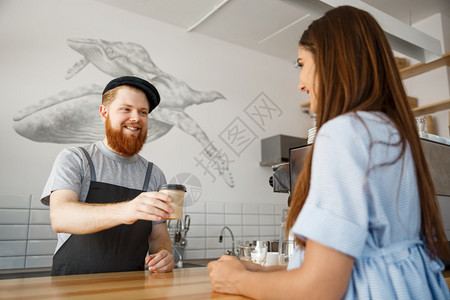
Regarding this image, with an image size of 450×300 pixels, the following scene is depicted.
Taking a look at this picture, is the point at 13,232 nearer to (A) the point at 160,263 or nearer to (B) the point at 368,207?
(A) the point at 160,263

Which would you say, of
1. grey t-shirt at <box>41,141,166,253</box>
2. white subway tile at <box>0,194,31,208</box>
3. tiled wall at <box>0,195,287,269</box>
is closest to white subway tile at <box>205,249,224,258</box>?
tiled wall at <box>0,195,287,269</box>

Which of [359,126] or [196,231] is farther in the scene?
[196,231]

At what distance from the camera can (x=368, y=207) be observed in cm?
69

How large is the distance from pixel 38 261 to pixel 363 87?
284 cm

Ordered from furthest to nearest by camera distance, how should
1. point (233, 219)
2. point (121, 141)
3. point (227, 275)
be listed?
1. point (233, 219)
2. point (121, 141)
3. point (227, 275)

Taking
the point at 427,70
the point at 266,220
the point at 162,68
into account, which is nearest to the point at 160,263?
the point at 162,68

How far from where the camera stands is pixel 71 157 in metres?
1.73

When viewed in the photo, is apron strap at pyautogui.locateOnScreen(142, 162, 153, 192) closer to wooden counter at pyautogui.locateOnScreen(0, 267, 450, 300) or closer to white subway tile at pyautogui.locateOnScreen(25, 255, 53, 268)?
wooden counter at pyautogui.locateOnScreen(0, 267, 450, 300)

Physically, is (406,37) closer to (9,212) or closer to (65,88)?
(65,88)

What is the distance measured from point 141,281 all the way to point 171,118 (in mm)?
2586

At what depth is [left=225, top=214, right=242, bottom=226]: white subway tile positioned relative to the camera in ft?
12.4

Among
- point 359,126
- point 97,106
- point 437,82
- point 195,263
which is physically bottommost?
point 195,263

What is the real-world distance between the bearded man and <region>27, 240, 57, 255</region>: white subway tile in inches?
53.0

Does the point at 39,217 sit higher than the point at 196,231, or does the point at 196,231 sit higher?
the point at 39,217
